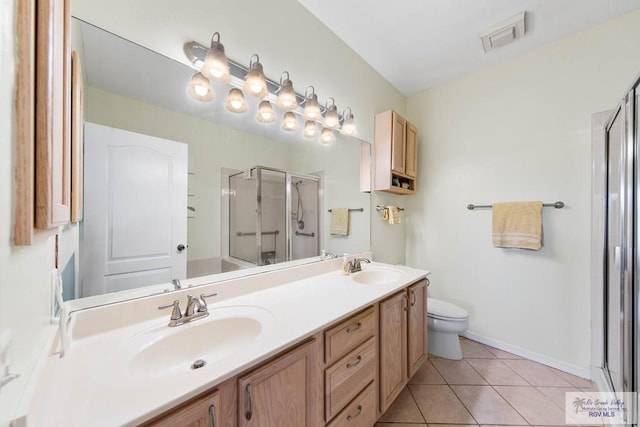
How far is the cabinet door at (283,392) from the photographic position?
2.37ft

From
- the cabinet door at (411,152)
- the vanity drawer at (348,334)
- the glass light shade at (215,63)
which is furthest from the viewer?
the cabinet door at (411,152)

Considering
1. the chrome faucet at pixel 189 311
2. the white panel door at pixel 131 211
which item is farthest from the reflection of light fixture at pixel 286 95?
the chrome faucet at pixel 189 311

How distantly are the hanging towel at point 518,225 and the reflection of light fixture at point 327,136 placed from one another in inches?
61.5

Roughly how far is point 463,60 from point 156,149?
2548mm

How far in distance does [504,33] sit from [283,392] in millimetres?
2697

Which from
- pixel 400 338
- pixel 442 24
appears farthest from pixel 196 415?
pixel 442 24

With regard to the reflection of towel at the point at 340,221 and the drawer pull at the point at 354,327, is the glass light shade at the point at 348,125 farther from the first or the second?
the drawer pull at the point at 354,327

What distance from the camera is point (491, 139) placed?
7.14 feet

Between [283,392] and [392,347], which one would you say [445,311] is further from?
[283,392]

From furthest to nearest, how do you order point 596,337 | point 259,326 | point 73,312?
1. point 596,337
2. point 259,326
3. point 73,312

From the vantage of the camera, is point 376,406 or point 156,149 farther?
point 376,406

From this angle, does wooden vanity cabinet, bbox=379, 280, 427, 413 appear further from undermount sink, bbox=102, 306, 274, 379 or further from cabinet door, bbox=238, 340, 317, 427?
undermount sink, bbox=102, 306, 274, 379

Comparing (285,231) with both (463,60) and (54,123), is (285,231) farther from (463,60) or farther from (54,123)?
(463,60)

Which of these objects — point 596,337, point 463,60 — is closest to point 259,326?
point 596,337
